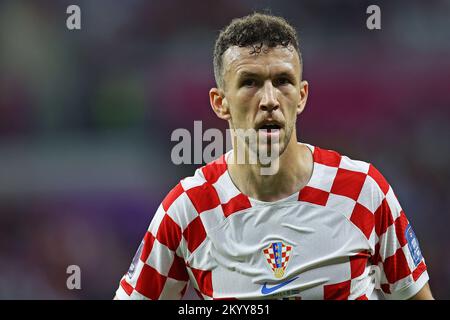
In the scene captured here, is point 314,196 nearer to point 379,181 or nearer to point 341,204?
point 341,204

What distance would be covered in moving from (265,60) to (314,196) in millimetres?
576

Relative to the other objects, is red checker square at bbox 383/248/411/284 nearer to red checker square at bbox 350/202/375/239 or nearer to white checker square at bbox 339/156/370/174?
red checker square at bbox 350/202/375/239

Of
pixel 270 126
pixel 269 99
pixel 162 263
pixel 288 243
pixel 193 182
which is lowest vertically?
pixel 162 263

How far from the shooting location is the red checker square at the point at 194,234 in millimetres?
2820

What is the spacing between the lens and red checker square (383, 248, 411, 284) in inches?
111

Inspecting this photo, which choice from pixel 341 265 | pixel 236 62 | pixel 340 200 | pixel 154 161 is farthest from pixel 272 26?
pixel 154 161

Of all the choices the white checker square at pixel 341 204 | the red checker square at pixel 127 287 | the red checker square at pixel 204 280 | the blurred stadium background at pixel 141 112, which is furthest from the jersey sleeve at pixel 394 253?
the blurred stadium background at pixel 141 112

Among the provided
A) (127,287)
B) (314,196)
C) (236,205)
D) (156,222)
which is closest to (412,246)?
(314,196)

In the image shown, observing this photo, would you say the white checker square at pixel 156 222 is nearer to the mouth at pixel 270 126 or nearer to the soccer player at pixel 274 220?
the soccer player at pixel 274 220

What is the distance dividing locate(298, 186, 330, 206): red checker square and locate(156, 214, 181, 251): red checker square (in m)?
0.51

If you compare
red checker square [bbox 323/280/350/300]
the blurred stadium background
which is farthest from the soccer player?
the blurred stadium background

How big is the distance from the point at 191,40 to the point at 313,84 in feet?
3.42

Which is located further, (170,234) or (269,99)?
(170,234)

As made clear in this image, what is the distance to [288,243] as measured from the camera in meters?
2.74
